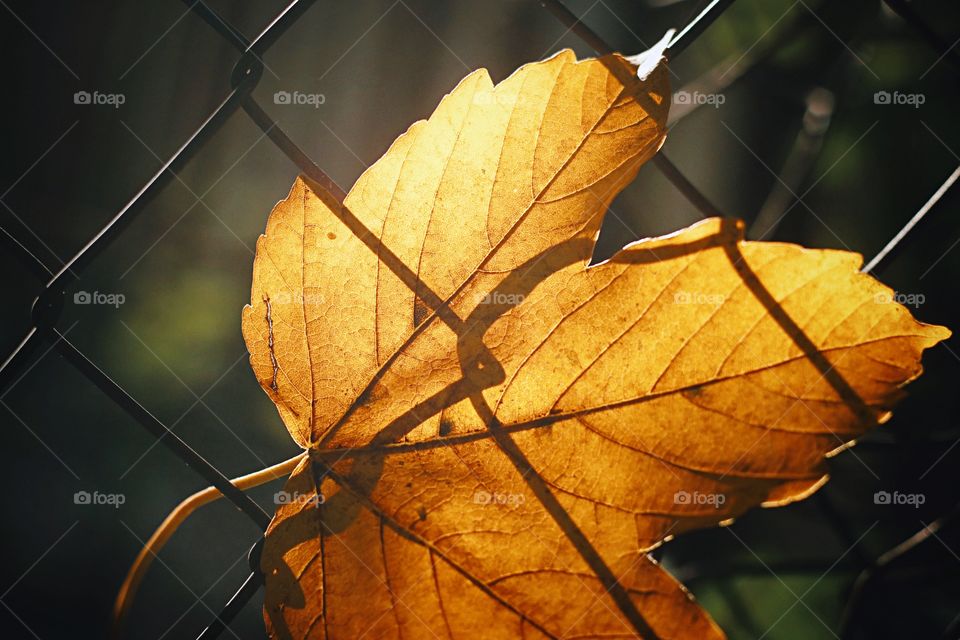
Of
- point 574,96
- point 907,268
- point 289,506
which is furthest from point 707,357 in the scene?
point 907,268

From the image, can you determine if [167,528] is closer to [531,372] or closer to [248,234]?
[531,372]

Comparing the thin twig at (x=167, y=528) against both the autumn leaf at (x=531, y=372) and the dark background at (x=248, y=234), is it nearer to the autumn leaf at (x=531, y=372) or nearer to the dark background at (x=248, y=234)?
the autumn leaf at (x=531, y=372)

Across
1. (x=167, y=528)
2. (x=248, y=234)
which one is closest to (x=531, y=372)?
(x=167, y=528)

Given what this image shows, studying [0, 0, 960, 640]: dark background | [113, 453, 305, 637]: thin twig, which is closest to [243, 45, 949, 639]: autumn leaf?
[113, 453, 305, 637]: thin twig

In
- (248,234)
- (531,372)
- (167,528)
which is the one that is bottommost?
(531,372)

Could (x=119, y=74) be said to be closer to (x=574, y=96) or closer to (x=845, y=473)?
(x=574, y=96)

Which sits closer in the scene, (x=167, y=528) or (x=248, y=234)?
(x=167, y=528)
